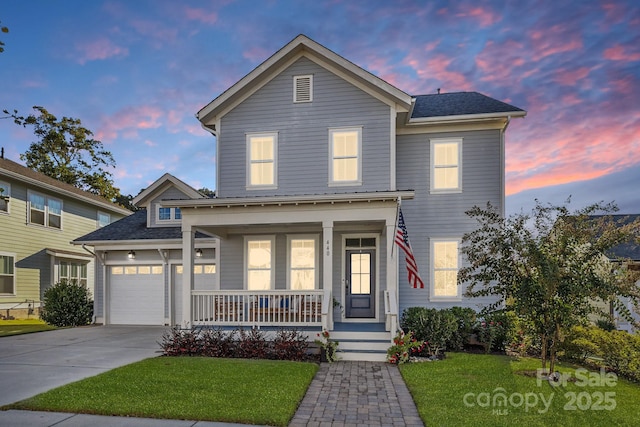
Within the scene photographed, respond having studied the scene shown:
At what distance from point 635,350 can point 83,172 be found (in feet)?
113

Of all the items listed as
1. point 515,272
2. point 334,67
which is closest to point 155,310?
point 334,67

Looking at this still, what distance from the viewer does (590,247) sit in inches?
273

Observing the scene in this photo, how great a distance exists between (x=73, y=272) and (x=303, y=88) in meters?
16.5

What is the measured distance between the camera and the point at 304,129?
12.1m

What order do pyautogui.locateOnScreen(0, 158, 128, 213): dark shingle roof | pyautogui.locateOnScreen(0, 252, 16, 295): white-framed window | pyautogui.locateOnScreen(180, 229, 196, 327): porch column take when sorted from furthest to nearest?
1. pyautogui.locateOnScreen(0, 158, 128, 213): dark shingle roof
2. pyautogui.locateOnScreen(0, 252, 16, 295): white-framed window
3. pyautogui.locateOnScreen(180, 229, 196, 327): porch column

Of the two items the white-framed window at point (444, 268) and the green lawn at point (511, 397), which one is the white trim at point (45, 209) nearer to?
the white-framed window at point (444, 268)

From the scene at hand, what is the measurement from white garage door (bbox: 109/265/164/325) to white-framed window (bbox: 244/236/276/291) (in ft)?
15.6

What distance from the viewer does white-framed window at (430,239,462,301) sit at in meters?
11.9

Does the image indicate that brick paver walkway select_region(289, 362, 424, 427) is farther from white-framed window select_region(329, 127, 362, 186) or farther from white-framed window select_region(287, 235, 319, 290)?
white-framed window select_region(329, 127, 362, 186)

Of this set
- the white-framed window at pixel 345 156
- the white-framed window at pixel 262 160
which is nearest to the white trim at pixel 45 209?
the white-framed window at pixel 262 160

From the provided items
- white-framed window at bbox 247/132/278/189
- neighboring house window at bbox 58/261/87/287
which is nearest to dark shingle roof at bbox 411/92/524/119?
white-framed window at bbox 247/132/278/189

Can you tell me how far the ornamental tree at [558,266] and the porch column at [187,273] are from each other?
6.92 meters

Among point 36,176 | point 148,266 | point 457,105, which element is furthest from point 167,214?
point 457,105

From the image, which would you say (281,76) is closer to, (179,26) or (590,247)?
(179,26)
